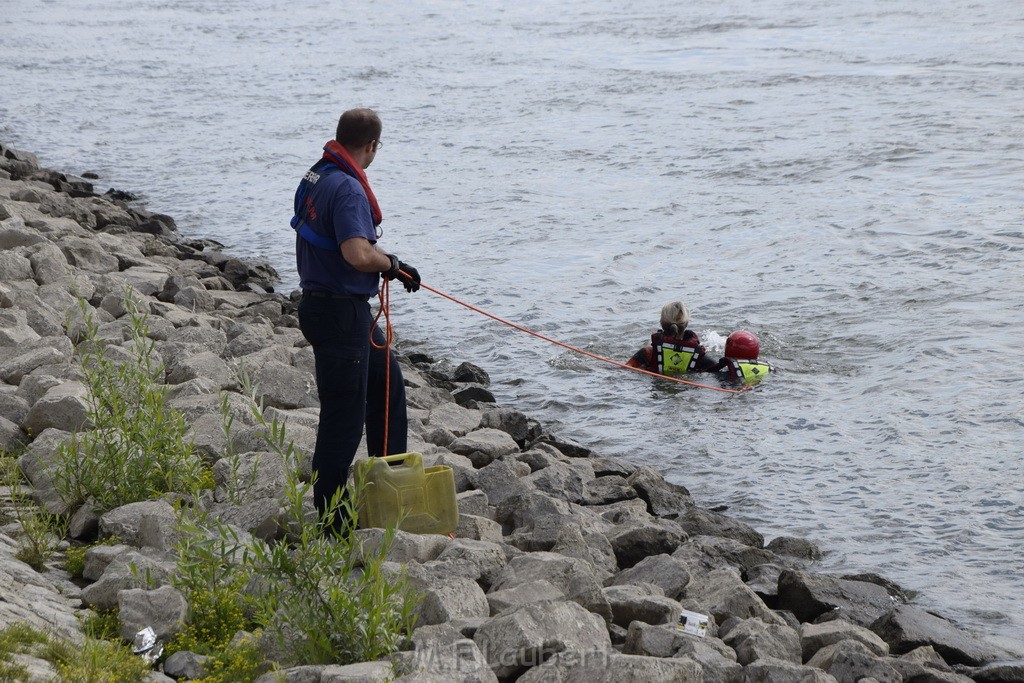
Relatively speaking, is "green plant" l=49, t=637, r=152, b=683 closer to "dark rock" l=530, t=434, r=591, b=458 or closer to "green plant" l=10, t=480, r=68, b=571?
"green plant" l=10, t=480, r=68, b=571

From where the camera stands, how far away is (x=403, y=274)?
20.3 ft

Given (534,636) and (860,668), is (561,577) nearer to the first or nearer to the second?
(534,636)

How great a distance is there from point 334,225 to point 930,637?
12.2ft

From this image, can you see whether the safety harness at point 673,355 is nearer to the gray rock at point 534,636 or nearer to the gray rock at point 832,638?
the gray rock at point 832,638

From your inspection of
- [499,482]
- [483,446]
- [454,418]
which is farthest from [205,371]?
[499,482]

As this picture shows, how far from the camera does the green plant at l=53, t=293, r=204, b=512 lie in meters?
6.32

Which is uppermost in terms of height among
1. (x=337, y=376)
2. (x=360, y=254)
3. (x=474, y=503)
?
(x=360, y=254)

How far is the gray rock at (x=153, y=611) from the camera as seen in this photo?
502cm

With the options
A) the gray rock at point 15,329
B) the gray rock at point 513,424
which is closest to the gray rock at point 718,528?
the gray rock at point 513,424

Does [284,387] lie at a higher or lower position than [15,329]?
lower

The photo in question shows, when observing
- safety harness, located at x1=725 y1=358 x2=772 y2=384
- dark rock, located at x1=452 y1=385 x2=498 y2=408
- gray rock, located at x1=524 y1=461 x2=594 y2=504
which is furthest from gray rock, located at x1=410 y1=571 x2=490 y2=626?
safety harness, located at x1=725 y1=358 x2=772 y2=384

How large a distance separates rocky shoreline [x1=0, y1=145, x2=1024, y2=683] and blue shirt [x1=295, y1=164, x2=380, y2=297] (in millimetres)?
1223

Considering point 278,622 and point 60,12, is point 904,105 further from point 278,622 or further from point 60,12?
point 60,12

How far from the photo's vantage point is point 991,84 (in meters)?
22.8
